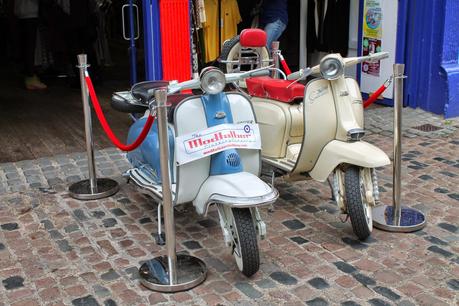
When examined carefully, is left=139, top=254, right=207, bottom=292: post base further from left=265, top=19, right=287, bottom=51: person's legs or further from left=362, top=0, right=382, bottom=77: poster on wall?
left=362, top=0, right=382, bottom=77: poster on wall

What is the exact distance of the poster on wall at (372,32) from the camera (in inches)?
304

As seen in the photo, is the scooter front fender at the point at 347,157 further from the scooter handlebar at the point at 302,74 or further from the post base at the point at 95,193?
the post base at the point at 95,193

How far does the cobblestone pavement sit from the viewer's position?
3414 mm

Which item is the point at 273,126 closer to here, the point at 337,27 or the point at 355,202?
the point at 355,202

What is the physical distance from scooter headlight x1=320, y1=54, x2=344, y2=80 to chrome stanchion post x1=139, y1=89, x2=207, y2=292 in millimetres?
1222

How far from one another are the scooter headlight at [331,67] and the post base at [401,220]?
105 centimetres

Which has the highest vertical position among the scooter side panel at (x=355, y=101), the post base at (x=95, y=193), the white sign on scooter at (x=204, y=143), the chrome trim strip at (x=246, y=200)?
the scooter side panel at (x=355, y=101)

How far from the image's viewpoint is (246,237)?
3.42 m

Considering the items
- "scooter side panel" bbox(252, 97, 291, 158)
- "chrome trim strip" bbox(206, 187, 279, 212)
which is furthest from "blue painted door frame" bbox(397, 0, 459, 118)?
"chrome trim strip" bbox(206, 187, 279, 212)

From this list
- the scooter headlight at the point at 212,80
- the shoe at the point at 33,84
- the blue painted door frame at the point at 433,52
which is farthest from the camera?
the shoe at the point at 33,84

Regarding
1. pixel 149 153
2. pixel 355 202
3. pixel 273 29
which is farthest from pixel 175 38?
pixel 355 202

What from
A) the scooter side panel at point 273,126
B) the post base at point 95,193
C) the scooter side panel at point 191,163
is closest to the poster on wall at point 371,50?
the scooter side panel at point 273,126

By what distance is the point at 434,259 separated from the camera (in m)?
3.79

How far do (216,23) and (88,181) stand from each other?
3.09 m
